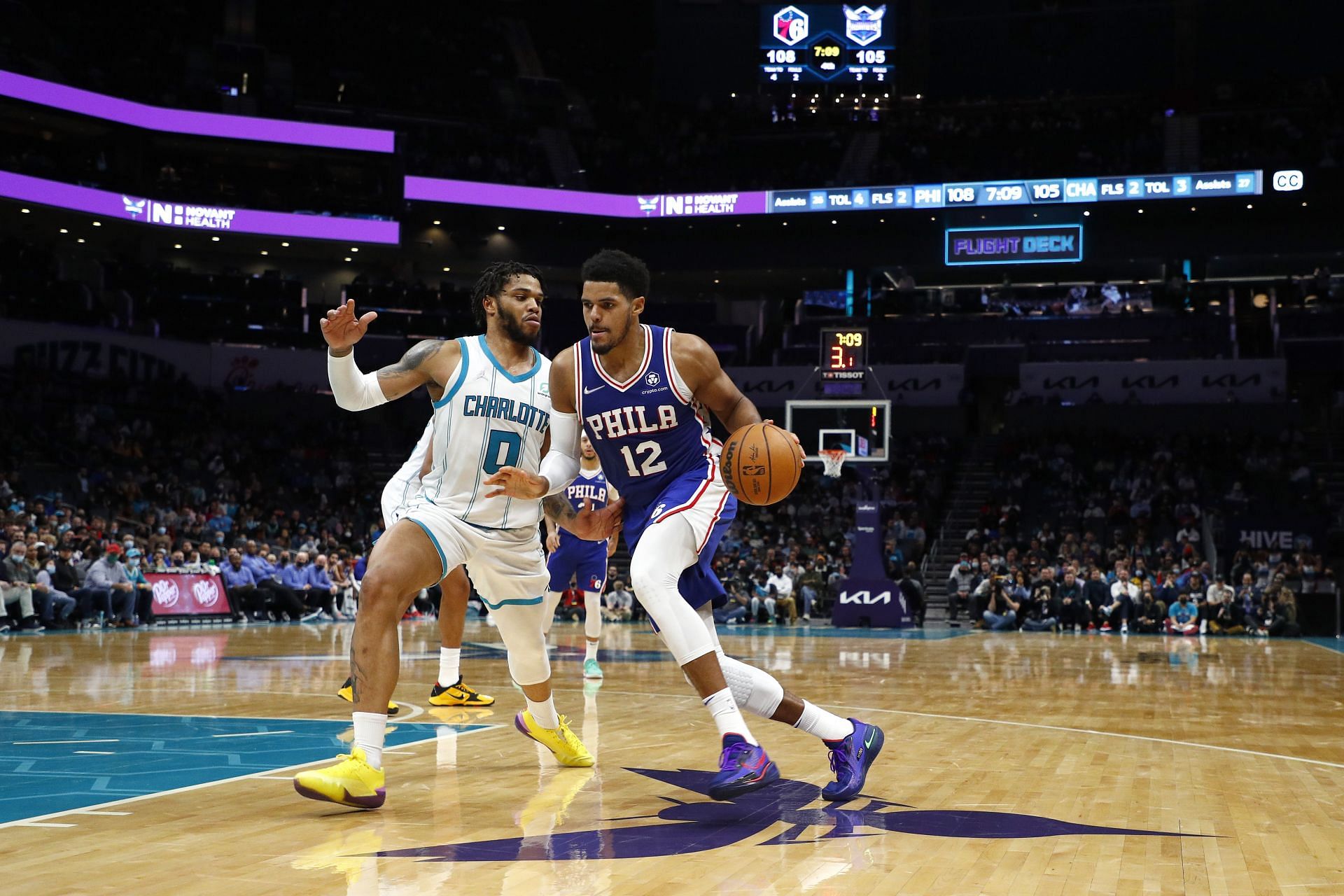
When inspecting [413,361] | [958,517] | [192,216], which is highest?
[192,216]

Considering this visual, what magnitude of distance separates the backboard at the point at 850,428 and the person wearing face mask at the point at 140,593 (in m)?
10.8

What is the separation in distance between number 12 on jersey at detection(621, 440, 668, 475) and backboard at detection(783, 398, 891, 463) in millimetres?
17351

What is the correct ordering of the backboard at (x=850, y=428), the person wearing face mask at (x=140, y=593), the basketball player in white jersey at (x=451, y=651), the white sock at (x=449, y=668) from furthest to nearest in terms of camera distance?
the backboard at (x=850, y=428) → the person wearing face mask at (x=140, y=593) → the white sock at (x=449, y=668) → the basketball player in white jersey at (x=451, y=651)

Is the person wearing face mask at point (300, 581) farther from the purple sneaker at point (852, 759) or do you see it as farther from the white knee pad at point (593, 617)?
the purple sneaker at point (852, 759)

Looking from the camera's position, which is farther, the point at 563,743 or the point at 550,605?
→ the point at 550,605

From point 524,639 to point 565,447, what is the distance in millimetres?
1040

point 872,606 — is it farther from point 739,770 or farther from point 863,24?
point 863,24

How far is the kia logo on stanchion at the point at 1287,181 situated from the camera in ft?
106

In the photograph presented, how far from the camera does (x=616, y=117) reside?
40.2 m

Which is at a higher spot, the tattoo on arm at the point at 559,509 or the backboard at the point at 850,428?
the backboard at the point at 850,428

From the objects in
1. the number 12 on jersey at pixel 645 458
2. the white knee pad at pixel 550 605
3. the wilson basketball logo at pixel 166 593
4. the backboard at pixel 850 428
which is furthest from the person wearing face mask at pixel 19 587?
the number 12 on jersey at pixel 645 458

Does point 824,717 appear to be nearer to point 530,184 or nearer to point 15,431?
point 15,431

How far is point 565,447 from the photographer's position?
5.75 meters

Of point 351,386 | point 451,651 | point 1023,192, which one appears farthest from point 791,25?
point 351,386
